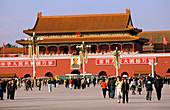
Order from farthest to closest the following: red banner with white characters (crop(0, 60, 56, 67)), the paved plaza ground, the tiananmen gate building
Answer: red banner with white characters (crop(0, 60, 56, 67)), the tiananmen gate building, the paved plaza ground

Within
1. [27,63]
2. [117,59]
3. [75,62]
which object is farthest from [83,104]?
[27,63]

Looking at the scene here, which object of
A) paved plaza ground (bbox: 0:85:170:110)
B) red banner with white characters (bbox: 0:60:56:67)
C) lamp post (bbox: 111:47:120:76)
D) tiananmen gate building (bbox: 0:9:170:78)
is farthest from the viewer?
red banner with white characters (bbox: 0:60:56:67)

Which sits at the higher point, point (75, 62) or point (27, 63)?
point (75, 62)

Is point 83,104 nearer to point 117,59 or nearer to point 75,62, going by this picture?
point 117,59

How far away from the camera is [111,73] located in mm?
86938

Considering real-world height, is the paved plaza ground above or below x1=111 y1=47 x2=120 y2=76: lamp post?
below

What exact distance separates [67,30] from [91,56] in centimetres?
785

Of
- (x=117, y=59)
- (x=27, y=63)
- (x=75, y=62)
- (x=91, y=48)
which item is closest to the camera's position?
(x=117, y=59)

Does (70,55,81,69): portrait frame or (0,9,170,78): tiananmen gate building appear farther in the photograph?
(70,55,81,69): portrait frame

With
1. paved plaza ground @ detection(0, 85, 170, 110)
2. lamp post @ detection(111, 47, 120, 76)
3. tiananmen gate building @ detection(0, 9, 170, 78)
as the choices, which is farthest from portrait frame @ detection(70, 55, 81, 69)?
paved plaza ground @ detection(0, 85, 170, 110)

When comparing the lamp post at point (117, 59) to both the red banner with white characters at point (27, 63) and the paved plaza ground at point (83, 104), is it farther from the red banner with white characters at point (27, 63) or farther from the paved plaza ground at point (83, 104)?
the paved plaza ground at point (83, 104)

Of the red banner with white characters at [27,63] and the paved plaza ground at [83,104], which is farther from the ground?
the red banner with white characters at [27,63]

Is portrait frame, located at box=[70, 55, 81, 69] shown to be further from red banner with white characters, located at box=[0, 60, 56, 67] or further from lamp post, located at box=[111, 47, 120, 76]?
lamp post, located at box=[111, 47, 120, 76]

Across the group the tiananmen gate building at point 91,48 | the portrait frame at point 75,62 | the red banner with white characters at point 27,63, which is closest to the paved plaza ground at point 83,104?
the tiananmen gate building at point 91,48
